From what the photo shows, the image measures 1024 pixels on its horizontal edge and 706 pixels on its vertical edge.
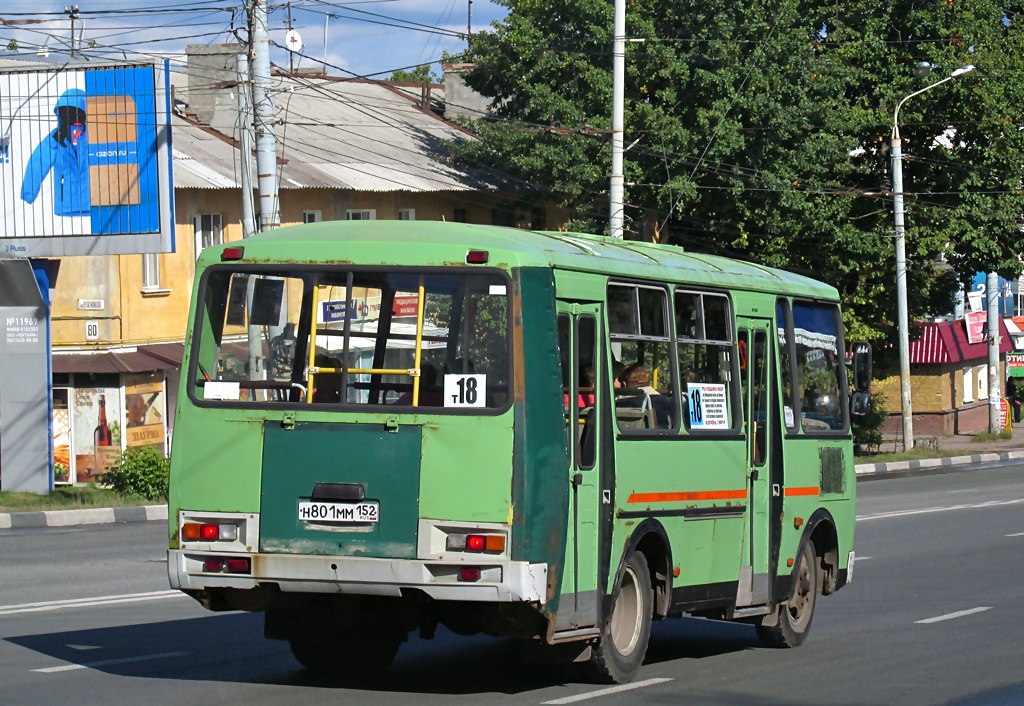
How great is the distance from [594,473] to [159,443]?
26652 millimetres

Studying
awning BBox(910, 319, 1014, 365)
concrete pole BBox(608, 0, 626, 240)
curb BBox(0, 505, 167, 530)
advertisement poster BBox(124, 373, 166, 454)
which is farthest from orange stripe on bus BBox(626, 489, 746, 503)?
awning BBox(910, 319, 1014, 365)

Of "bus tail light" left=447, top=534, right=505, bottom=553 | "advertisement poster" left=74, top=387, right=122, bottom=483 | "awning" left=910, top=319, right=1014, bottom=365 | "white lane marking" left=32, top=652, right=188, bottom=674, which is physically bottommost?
"white lane marking" left=32, top=652, right=188, bottom=674

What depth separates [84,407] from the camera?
32781 mm

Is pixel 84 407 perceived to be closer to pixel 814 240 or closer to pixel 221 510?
pixel 814 240

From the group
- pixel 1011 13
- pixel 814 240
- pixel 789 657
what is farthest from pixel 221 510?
pixel 1011 13

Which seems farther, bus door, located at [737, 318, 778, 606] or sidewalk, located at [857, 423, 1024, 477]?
sidewalk, located at [857, 423, 1024, 477]

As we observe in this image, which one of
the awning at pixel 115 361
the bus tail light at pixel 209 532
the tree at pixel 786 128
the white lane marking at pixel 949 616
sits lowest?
the white lane marking at pixel 949 616

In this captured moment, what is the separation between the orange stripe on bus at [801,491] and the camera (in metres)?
10.9

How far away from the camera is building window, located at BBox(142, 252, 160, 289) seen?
3325 centimetres

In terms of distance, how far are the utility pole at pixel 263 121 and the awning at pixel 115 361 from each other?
1220 cm

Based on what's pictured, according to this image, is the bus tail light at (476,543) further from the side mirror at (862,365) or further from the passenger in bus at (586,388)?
the side mirror at (862,365)

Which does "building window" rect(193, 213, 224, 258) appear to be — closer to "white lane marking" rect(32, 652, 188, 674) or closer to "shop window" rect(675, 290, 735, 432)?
"white lane marking" rect(32, 652, 188, 674)

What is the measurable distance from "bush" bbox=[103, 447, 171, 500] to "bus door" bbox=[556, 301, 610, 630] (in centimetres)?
1679

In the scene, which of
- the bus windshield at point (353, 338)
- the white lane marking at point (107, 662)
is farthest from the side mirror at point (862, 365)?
the white lane marking at point (107, 662)
